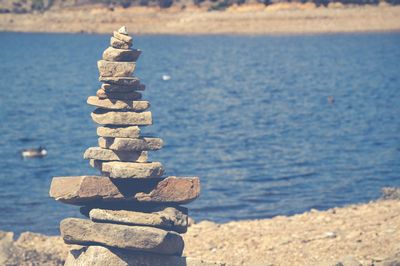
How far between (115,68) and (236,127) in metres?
27.1

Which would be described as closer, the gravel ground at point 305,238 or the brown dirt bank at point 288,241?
the brown dirt bank at point 288,241

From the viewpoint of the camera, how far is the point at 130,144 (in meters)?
13.1

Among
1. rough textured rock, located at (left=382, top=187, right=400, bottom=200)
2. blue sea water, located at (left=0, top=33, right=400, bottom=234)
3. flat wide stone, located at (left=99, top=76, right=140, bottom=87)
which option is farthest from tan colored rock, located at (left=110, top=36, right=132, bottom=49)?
rough textured rock, located at (left=382, top=187, right=400, bottom=200)

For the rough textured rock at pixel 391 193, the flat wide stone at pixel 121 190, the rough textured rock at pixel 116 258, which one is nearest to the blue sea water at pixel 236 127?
the rough textured rock at pixel 391 193

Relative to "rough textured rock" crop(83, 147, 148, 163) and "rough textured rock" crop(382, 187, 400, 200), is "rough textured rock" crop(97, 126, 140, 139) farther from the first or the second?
"rough textured rock" crop(382, 187, 400, 200)

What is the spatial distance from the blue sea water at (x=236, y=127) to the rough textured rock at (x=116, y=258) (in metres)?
8.01

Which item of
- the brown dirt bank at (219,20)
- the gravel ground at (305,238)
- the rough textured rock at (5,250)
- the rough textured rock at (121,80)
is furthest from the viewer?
the brown dirt bank at (219,20)

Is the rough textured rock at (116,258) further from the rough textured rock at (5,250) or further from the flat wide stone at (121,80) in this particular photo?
the rough textured rock at (5,250)

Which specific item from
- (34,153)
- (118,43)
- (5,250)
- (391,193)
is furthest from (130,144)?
(34,153)

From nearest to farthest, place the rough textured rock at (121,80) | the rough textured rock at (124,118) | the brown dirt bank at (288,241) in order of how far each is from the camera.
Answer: the rough textured rock at (121,80), the rough textured rock at (124,118), the brown dirt bank at (288,241)

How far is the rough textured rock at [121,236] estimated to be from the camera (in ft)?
41.8

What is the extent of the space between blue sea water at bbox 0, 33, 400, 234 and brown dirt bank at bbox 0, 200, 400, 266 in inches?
82.0

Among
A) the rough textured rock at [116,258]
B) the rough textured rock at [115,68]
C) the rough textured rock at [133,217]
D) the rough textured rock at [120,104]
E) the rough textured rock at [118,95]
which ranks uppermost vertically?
the rough textured rock at [115,68]

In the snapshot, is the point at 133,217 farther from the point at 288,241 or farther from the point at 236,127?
the point at 236,127
